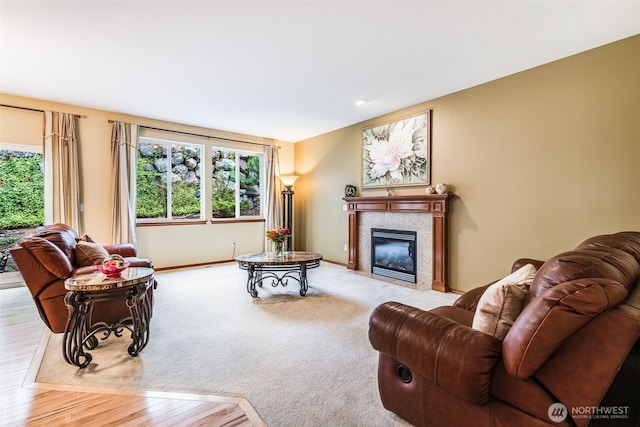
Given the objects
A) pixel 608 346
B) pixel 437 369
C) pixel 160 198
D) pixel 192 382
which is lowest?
pixel 192 382

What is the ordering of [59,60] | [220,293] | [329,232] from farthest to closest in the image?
[329,232], [220,293], [59,60]

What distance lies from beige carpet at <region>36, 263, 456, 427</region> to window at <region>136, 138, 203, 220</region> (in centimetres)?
211

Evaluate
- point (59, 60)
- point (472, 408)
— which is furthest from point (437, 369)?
point (59, 60)

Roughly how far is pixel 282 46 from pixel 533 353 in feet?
9.75

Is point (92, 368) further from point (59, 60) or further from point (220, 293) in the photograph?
point (59, 60)

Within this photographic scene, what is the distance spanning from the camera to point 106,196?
4.81 meters

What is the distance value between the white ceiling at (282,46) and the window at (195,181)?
1236mm

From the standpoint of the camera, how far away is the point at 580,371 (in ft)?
3.35

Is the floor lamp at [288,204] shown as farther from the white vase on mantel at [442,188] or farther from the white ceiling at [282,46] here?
the white vase on mantel at [442,188]

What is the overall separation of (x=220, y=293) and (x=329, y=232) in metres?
2.74

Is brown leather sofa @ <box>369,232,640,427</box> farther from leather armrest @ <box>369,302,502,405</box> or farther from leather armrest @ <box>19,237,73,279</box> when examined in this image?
leather armrest @ <box>19,237,73,279</box>

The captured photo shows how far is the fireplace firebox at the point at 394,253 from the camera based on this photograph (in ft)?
14.8

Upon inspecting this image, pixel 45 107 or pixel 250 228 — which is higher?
pixel 45 107

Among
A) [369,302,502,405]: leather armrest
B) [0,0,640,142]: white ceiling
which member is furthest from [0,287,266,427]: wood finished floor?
[0,0,640,142]: white ceiling
